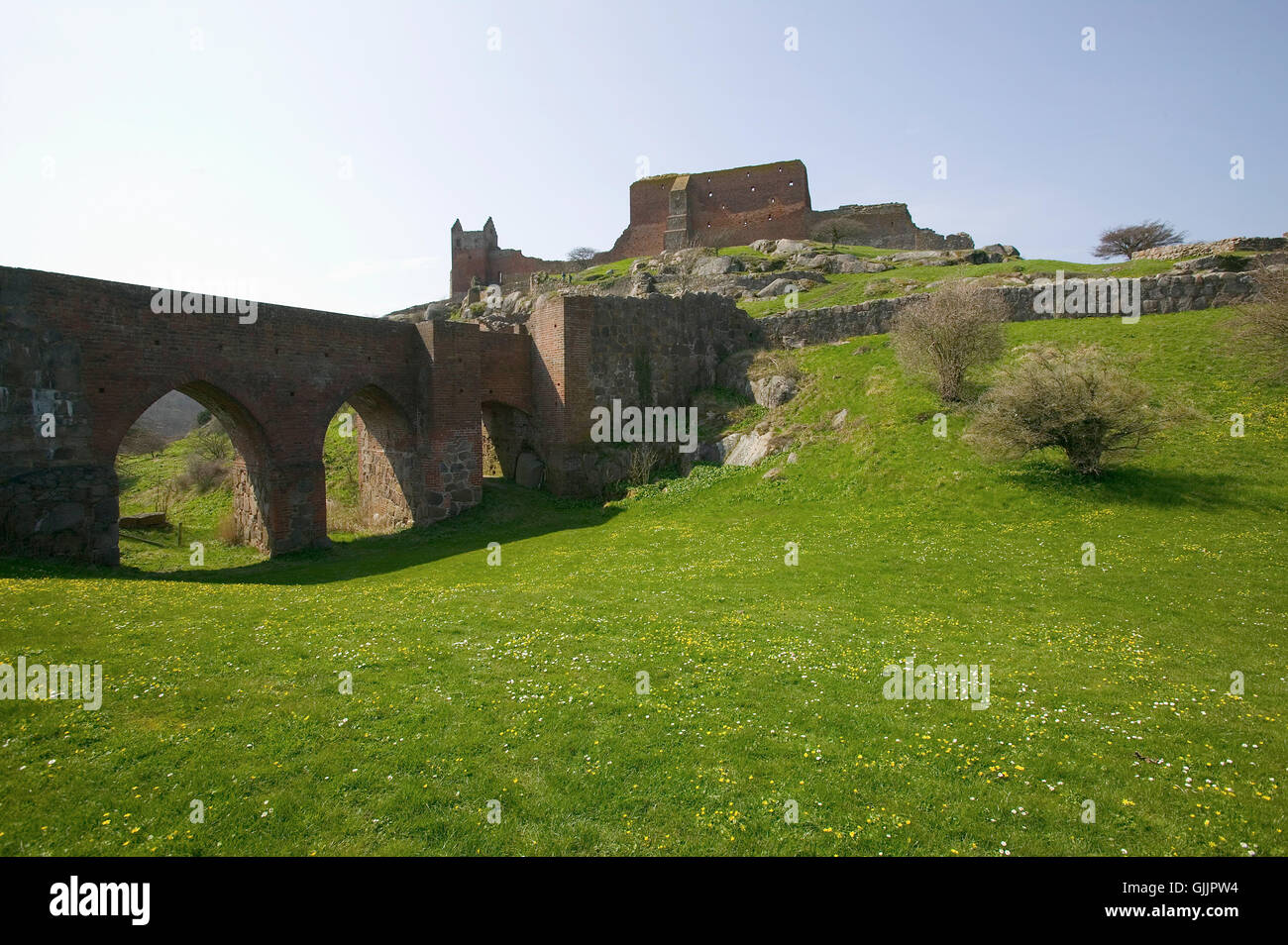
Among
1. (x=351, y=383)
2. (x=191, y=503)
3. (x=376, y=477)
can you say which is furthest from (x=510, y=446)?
(x=191, y=503)

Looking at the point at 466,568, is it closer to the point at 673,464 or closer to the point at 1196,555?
the point at 673,464

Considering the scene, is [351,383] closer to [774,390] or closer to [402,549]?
[402,549]

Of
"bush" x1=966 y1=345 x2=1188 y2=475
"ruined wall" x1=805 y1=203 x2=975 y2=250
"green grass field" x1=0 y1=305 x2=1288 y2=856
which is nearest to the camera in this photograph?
"green grass field" x1=0 y1=305 x2=1288 y2=856

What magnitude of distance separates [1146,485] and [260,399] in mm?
21536

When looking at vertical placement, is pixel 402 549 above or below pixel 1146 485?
below

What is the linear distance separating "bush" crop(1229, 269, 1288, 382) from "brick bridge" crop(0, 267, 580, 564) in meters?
19.6

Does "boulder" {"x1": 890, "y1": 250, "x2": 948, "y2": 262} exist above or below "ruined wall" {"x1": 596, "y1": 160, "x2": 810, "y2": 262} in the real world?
below

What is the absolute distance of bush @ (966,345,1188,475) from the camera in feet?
48.5

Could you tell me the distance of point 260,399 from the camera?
17562 mm

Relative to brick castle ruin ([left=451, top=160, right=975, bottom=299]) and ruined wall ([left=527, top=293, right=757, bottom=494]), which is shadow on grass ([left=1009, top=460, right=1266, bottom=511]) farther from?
brick castle ruin ([left=451, top=160, right=975, bottom=299])

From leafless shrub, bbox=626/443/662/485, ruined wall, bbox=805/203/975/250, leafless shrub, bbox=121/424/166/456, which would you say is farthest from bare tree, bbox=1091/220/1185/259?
leafless shrub, bbox=121/424/166/456

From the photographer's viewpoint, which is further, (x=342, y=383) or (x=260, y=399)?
(x=342, y=383)

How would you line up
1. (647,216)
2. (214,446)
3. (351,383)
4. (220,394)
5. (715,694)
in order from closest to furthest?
(715,694) < (220,394) < (351,383) < (214,446) < (647,216)
